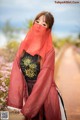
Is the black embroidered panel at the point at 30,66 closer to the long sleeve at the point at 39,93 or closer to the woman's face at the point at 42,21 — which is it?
the long sleeve at the point at 39,93

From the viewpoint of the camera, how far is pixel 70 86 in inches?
107

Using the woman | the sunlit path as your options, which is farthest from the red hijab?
the sunlit path

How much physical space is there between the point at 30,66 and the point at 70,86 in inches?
14.0

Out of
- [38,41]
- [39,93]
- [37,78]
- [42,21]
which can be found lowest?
[39,93]

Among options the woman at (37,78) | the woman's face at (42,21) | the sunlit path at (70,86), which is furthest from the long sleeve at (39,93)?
the woman's face at (42,21)

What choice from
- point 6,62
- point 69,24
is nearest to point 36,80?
point 6,62

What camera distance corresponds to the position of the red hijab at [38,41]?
8.74ft

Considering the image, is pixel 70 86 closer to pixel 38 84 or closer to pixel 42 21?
pixel 38 84

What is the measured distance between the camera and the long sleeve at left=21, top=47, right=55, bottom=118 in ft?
8.68

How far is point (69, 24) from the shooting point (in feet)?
8.92

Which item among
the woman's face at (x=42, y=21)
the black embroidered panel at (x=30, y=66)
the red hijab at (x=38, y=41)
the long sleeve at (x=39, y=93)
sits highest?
the woman's face at (x=42, y=21)

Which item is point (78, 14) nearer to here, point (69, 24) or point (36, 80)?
point (69, 24)

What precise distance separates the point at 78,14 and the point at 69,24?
0.11 meters

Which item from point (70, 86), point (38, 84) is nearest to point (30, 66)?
point (38, 84)
